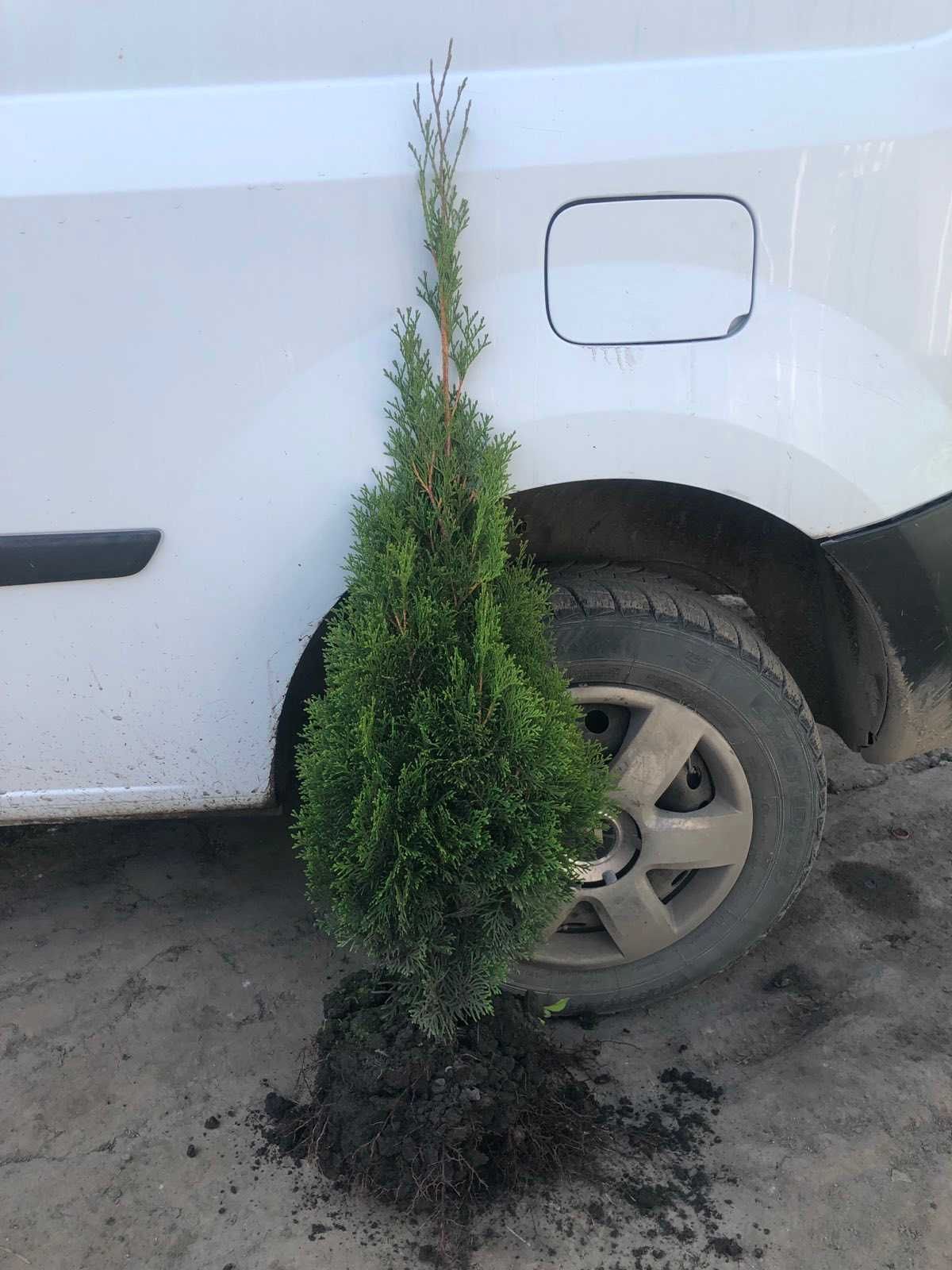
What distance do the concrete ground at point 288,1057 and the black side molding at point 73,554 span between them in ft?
3.80

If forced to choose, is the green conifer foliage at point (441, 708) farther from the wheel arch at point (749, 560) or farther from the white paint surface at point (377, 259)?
the wheel arch at point (749, 560)

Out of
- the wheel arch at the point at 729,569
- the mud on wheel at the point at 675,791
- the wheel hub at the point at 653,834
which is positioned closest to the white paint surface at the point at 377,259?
the wheel arch at the point at 729,569

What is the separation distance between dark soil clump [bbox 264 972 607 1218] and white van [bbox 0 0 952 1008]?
2.14ft

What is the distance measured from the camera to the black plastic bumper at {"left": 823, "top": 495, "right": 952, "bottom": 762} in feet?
6.50

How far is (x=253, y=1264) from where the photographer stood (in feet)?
6.16

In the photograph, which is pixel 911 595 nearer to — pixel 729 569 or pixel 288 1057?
pixel 729 569

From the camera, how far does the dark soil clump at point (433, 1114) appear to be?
6.34 ft

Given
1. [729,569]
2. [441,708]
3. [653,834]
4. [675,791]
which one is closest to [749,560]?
[729,569]

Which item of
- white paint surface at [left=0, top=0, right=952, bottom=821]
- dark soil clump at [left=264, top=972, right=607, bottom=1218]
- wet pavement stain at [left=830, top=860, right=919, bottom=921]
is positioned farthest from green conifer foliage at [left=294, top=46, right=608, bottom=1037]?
wet pavement stain at [left=830, top=860, right=919, bottom=921]

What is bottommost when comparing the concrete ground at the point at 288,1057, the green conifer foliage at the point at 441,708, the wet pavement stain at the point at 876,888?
the concrete ground at the point at 288,1057

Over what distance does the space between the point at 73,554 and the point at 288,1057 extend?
1243 millimetres

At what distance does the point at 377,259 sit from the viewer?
71.2 inches

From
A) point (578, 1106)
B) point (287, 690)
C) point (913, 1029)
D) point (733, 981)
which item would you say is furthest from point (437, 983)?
point (913, 1029)

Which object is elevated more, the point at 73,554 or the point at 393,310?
the point at 393,310
